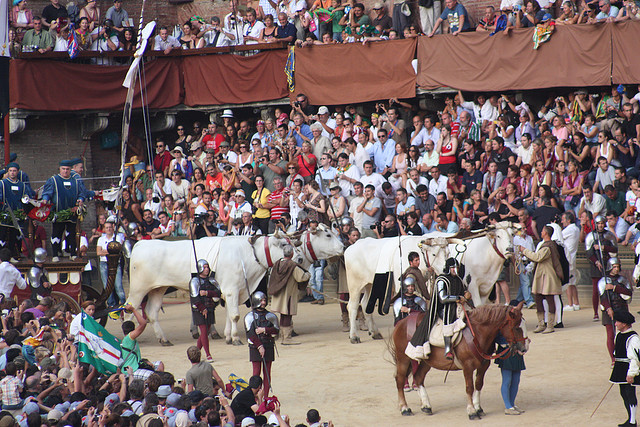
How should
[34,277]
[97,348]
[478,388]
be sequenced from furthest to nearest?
[34,277], [97,348], [478,388]

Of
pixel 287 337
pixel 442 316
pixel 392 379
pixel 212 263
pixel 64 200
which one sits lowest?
pixel 392 379

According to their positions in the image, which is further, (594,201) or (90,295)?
(594,201)

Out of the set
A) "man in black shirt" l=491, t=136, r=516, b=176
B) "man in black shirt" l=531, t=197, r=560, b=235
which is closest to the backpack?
"man in black shirt" l=531, t=197, r=560, b=235

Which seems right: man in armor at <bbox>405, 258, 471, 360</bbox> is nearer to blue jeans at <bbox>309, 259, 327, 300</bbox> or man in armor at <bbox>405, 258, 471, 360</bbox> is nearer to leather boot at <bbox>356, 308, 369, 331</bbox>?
leather boot at <bbox>356, 308, 369, 331</bbox>

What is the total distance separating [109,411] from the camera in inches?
383

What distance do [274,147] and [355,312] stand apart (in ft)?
23.6

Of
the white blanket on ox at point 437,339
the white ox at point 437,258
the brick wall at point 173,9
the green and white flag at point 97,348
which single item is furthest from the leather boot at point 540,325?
the brick wall at point 173,9

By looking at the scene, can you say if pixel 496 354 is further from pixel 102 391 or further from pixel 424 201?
pixel 424 201

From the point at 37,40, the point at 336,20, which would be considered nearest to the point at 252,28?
the point at 336,20

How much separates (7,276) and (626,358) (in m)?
10.7

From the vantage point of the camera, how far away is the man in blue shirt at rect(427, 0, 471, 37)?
947 inches

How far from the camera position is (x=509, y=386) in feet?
42.3

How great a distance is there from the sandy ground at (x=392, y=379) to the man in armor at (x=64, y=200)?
2556 mm

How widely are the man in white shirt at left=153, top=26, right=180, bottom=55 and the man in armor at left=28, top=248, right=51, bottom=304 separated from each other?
12175 millimetres
